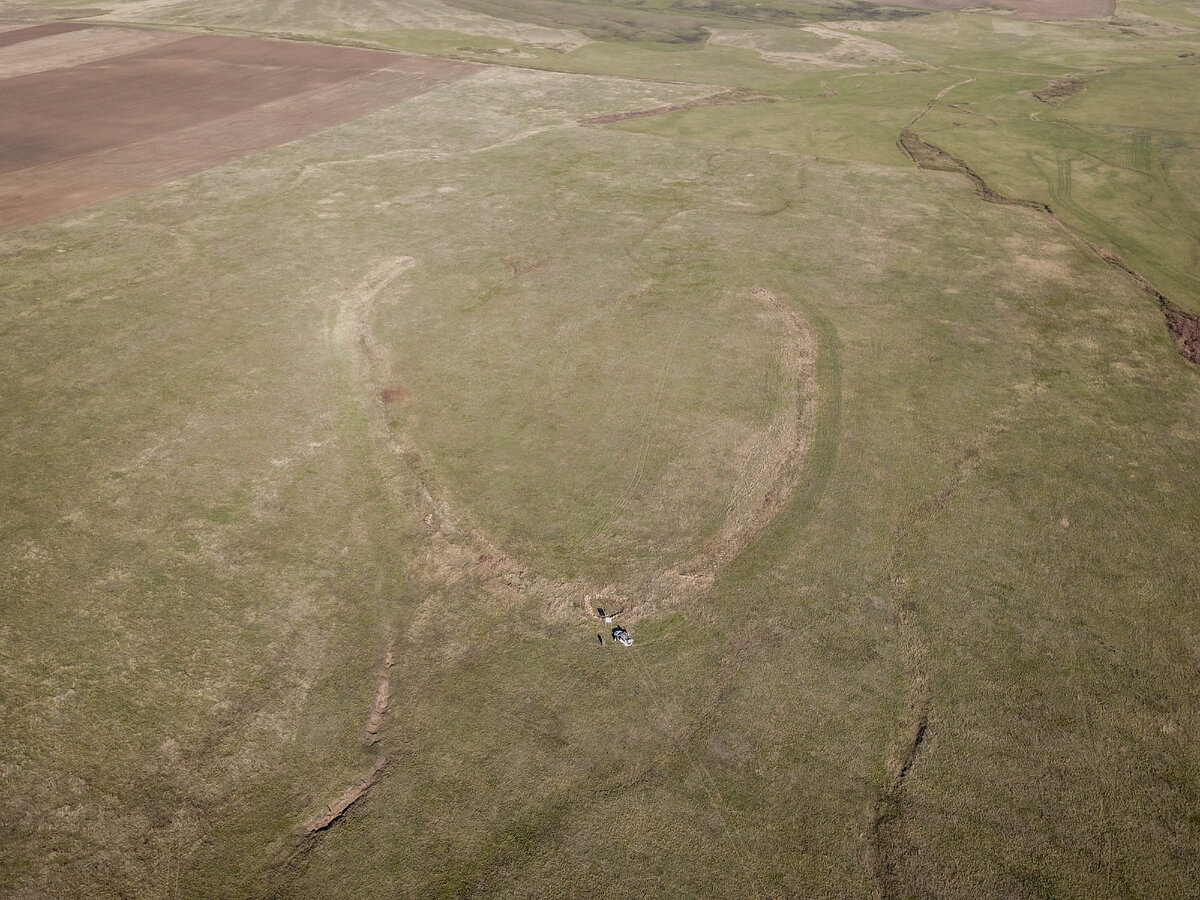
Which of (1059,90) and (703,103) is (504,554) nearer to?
(703,103)

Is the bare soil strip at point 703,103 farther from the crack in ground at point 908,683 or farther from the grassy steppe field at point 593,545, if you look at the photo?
the crack in ground at point 908,683

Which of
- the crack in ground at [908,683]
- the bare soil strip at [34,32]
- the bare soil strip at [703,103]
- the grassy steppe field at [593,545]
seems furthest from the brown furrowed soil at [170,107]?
the crack in ground at [908,683]

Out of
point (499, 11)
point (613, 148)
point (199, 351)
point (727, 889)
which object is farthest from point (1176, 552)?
point (499, 11)

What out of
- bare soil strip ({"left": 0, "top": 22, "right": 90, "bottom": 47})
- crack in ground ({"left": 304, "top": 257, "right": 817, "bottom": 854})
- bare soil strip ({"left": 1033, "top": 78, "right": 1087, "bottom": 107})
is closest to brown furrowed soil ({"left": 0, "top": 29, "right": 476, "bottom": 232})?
bare soil strip ({"left": 0, "top": 22, "right": 90, "bottom": 47})

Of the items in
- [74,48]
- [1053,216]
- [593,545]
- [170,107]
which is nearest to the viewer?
[593,545]

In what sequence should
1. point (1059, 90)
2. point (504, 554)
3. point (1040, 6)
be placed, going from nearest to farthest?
point (504, 554) < point (1059, 90) < point (1040, 6)

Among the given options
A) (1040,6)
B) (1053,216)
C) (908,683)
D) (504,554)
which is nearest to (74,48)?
(504,554)

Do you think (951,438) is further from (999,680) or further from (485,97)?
(485,97)
